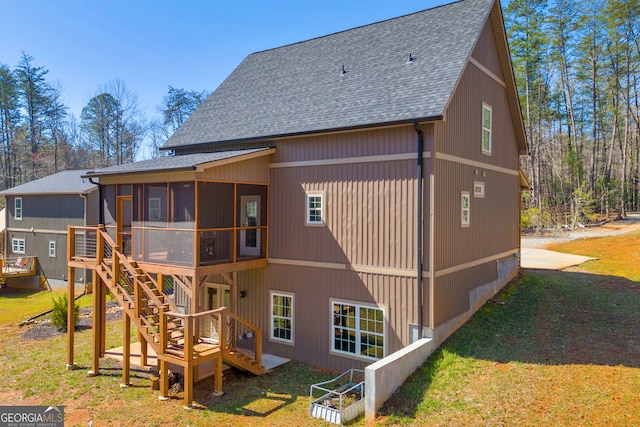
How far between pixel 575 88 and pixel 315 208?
34.6 metres

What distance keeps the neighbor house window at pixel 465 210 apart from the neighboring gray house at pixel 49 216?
19.7 meters

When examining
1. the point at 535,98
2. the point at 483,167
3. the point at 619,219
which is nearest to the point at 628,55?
the point at 535,98

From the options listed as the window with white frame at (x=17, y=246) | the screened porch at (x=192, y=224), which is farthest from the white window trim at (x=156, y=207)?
the window with white frame at (x=17, y=246)

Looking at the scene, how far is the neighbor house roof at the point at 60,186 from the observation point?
2303cm

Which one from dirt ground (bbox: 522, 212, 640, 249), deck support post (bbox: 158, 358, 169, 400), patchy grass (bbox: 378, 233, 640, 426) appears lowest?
deck support post (bbox: 158, 358, 169, 400)

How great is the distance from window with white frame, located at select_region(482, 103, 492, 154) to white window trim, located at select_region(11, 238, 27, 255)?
90.1 feet

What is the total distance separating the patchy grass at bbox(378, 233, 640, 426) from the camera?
24.2ft

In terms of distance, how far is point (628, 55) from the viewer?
30891 millimetres

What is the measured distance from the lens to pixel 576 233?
28.3 meters

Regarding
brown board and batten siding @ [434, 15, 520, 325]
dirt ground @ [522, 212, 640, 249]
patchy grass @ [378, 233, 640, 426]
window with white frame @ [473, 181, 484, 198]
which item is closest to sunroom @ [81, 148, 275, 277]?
brown board and batten siding @ [434, 15, 520, 325]

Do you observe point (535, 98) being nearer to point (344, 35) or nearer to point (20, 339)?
point (344, 35)

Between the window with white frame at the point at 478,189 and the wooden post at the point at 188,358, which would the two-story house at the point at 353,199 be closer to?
the window with white frame at the point at 478,189

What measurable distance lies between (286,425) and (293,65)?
12075 mm

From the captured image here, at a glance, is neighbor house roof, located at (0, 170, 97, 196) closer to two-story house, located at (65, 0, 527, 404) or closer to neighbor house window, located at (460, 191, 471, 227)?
two-story house, located at (65, 0, 527, 404)
